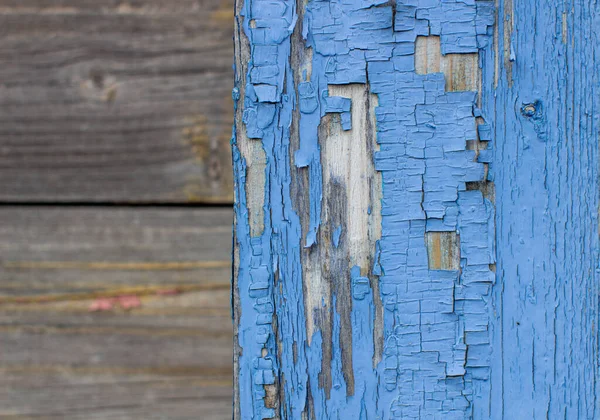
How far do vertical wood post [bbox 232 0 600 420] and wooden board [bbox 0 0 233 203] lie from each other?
9.6 inches

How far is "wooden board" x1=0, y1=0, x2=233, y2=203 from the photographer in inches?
23.9

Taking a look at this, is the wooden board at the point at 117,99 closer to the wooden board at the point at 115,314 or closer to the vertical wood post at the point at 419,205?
the wooden board at the point at 115,314

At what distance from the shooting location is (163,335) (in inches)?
25.2

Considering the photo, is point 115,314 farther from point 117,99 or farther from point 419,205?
point 419,205

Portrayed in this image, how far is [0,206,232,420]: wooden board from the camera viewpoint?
2.04 ft

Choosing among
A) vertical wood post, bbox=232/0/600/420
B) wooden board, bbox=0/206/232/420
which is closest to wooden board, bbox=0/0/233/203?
wooden board, bbox=0/206/232/420

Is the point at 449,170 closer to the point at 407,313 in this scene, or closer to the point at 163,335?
the point at 407,313

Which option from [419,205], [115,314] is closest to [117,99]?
[115,314]

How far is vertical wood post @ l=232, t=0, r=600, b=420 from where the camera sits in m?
0.37

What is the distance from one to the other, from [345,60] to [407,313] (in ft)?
0.68

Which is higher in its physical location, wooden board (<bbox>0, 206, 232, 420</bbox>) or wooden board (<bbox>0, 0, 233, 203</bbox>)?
wooden board (<bbox>0, 0, 233, 203</bbox>)

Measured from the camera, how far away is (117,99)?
2.01 ft

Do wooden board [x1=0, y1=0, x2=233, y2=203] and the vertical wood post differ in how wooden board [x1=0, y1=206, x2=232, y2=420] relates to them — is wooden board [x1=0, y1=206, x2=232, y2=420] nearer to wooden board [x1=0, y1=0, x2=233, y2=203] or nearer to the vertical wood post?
wooden board [x1=0, y1=0, x2=233, y2=203]

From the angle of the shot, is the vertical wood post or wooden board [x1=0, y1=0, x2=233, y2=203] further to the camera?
wooden board [x1=0, y1=0, x2=233, y2=203]
